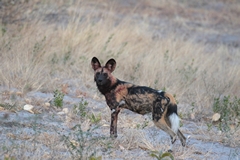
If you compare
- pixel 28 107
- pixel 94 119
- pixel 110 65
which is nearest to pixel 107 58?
pixel 28 107

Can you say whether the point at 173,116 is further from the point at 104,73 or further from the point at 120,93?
the point at 104,73

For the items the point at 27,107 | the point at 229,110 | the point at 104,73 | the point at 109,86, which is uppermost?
the point at 104,73

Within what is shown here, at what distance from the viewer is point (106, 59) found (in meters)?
8.55

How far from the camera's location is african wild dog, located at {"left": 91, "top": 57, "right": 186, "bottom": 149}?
516 centimetres

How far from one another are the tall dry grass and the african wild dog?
5.38ft

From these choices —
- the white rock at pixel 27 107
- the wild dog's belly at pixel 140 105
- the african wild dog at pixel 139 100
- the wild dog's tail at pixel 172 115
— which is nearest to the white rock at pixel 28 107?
the white rock at pixel 27 107

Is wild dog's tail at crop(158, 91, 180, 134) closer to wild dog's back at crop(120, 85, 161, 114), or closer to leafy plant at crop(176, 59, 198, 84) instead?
wild dog's back at crop(120, 85, 161, 114)

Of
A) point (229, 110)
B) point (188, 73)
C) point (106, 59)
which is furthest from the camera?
point (106, 59)

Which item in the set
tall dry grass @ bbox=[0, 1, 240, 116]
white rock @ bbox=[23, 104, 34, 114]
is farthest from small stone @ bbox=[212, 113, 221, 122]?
white rock @ bbox=[23, 104, 34, 114]

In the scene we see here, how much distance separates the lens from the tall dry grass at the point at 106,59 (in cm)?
732

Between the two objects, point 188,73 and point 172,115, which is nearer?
point 172,115

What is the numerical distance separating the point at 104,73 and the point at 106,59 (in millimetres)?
3186

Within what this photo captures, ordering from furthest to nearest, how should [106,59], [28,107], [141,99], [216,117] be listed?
[106,59]
[216,117]
[28,107]
[141,99]

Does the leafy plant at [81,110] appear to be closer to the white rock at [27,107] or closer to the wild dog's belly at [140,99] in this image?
the white rock at [27,107]
